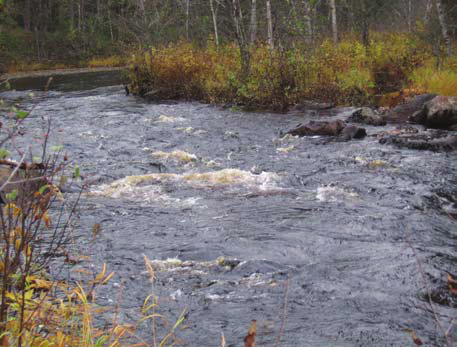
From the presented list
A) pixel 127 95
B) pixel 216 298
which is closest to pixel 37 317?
pixel 216 298

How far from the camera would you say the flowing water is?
4.59 metres

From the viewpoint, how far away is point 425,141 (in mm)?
10461

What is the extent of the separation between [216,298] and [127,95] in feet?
51.6

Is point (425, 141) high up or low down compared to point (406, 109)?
down

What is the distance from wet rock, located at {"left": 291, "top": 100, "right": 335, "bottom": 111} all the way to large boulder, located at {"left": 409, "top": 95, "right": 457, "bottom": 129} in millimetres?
2950

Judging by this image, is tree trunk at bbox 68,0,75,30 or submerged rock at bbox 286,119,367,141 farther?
tree trunk at bbox 68,0,75,30

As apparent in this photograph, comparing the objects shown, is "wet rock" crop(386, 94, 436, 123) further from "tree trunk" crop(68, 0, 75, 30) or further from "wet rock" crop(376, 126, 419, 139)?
"tree trunk" crop(68, 0, 75, 30)

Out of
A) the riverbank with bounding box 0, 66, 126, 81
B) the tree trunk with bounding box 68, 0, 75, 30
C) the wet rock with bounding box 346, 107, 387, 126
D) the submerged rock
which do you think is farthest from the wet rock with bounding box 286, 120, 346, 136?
the tree trunk with bounding box 68, 0, 75, 30

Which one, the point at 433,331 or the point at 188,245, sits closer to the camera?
the point at 433,331

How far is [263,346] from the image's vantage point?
4.14 meters

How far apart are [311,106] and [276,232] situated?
9016 millimetres

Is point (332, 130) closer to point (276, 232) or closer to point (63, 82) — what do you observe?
point (276, 232)

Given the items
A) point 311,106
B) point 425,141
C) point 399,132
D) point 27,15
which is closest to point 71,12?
point 27,15

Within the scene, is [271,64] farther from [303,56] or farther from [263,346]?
[263,346]
